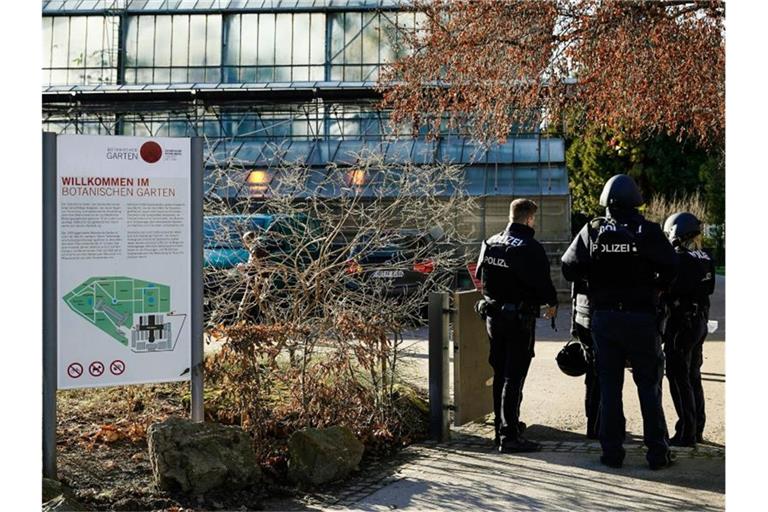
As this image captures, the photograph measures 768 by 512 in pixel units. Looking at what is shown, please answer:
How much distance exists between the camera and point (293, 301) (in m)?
7.91

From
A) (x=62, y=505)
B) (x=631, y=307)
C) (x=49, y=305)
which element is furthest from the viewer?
Answer: (x=631, y=307)

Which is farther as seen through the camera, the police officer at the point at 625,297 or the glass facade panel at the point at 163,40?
the glass facade panel at the point at 163,40

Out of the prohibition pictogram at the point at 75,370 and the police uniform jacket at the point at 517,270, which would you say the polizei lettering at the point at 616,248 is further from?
the prohibition pictogram at the point at 75,370

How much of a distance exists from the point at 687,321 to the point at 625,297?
3.67 ft

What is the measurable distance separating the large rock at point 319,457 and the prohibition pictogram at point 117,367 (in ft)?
3.74

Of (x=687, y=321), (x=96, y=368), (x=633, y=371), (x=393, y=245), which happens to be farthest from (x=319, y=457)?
(x=687, y=321)

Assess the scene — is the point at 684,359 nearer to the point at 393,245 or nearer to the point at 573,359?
the point at 573,359

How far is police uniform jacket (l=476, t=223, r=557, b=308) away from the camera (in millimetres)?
7430


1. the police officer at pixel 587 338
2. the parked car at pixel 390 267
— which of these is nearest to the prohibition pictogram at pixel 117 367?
the parked car at pixel 390 267

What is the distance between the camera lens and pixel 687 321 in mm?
7723

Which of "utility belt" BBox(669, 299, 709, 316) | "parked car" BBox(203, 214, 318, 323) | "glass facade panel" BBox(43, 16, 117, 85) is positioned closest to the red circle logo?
"parked car" BBox(203, 214, 318, 323)

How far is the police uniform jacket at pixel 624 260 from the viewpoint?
6.73m

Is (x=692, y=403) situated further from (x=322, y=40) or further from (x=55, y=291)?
(x=322, y=40)
